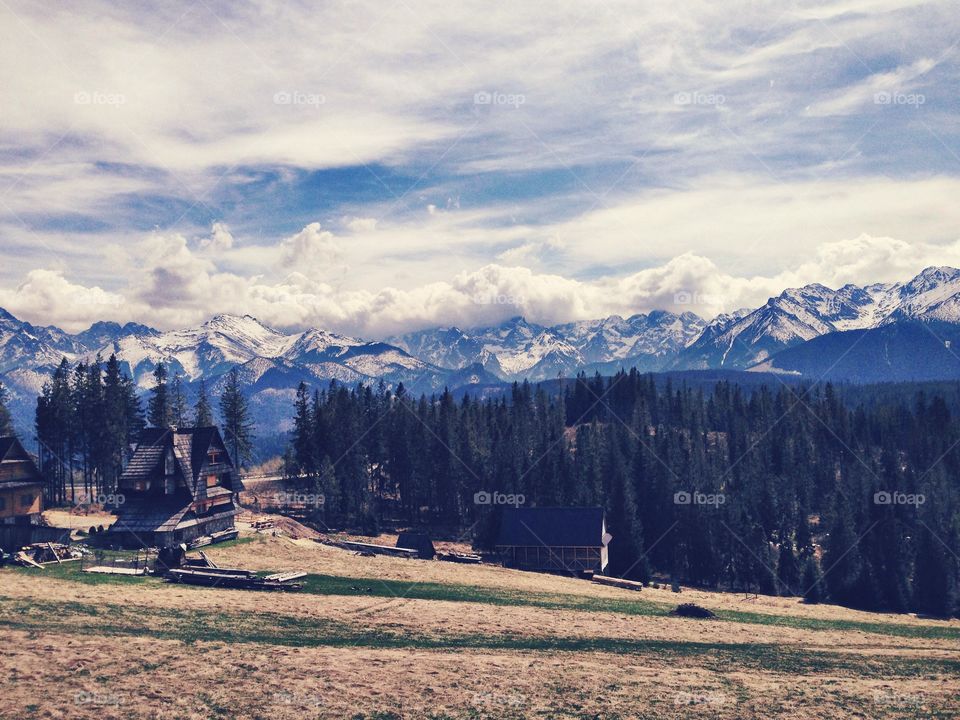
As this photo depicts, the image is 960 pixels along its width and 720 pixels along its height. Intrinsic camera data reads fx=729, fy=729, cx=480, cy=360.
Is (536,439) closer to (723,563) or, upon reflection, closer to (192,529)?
(723,563)

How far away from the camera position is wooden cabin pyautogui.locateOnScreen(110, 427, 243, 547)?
63.5 m

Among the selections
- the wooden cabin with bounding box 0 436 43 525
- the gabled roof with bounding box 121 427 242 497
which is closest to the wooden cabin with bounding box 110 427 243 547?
the gabled roof with bounding box 121 427 242 497

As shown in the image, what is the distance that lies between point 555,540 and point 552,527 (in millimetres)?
1707

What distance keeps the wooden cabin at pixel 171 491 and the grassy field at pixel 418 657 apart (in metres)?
14.3

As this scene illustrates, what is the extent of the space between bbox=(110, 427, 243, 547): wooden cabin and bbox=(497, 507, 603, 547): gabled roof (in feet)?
98.7

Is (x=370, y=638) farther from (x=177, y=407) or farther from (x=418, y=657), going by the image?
(x=177, y=407)

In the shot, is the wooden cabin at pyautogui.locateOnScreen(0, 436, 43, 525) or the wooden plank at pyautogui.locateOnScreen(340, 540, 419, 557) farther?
the wooden plank at pyautogui.locateOnScreen(340, 540, 419, 557)

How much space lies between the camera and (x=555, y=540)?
263 ft

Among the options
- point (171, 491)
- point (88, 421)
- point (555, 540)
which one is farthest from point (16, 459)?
point (555, 540)

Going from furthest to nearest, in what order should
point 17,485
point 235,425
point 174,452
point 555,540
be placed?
point 235,425
point 555,540
point 17,485
point 174,452

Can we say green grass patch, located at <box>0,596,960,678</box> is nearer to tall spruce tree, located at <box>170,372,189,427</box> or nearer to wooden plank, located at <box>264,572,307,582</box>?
wooden plank, located at <box>264,572,307,582</box>

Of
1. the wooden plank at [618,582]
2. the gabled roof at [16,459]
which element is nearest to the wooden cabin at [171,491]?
the gabled roof at [16,459]

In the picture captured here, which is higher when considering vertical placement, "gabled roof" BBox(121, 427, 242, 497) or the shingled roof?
"gabled roof" BBox(121, 427, 242, 497)

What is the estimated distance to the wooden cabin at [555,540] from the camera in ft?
260
